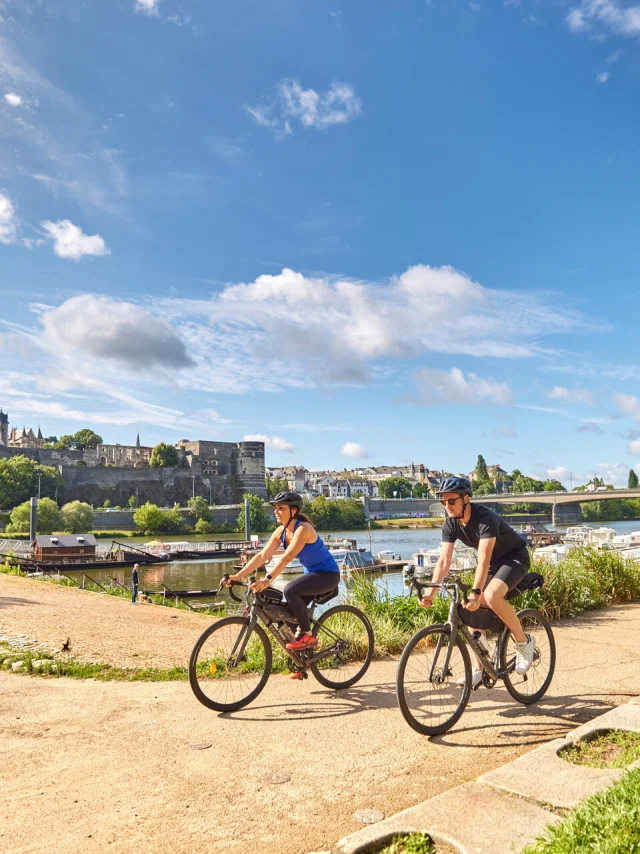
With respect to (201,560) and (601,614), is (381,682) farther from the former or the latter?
(201,560)

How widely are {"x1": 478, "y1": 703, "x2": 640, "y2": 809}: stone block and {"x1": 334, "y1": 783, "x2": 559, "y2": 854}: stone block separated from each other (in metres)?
0.10

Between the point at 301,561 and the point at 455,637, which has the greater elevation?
the point at 301,561

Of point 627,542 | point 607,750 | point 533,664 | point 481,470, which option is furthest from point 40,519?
point 481,470

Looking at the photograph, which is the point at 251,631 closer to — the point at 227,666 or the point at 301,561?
the point at 227,666

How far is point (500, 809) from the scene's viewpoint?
9.64ft

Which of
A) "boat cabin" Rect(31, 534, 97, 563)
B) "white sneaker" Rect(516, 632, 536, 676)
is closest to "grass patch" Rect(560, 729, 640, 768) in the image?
"white sneaker" Rect(516, 632, 536, 676)

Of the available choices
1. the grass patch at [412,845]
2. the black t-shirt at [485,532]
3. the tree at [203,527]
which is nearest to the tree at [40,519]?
the tree at [203,527]

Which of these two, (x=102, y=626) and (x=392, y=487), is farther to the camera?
(x=392, y=487)

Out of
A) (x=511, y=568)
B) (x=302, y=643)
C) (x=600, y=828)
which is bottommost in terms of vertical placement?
(x=600, y=828)

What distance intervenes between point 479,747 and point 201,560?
53.8 metres

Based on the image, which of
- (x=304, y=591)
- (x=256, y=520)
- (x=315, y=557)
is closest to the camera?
(x=304, y=591)

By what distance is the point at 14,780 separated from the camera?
12.6 feet

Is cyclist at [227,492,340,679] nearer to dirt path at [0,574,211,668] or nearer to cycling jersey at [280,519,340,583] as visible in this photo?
cycling jersey at [280,519,340,583]

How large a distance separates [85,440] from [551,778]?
15339cm
